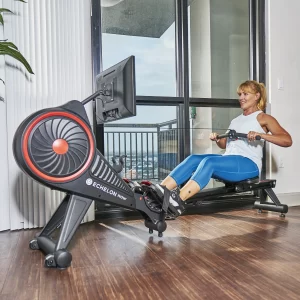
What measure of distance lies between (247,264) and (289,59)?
7.90 feet

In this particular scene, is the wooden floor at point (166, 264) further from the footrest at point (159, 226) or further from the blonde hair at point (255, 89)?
the blonde hair at point (255, 89)

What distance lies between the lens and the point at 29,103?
2.37m

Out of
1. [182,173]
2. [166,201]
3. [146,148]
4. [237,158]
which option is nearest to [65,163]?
[166,201]

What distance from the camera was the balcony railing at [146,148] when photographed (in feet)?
9.42

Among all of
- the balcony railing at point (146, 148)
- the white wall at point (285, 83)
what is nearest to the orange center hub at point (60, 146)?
the balcony railing at point (146, 148)

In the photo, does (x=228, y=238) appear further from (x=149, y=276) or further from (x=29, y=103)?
(x=29, y=103)

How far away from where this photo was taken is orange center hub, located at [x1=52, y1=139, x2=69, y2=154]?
1.66 m

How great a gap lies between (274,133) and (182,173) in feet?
2.64

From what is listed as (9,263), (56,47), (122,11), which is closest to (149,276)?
(9,263)

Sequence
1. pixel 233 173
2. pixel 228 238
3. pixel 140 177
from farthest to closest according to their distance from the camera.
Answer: pixel 140 177 → pixel 233 173 → pixel 228 238

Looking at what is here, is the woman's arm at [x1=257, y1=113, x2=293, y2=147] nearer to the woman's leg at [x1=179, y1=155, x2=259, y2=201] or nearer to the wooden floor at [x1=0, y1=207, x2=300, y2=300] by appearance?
the woman's leg at [x1=179, y1=155, x2=259, y2=201]

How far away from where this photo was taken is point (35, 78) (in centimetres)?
238

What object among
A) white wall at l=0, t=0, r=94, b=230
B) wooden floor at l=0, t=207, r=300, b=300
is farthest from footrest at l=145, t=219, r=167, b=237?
white wall at l=0, t=0, r=94, b=230

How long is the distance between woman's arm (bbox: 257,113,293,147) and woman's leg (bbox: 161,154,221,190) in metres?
0.53
